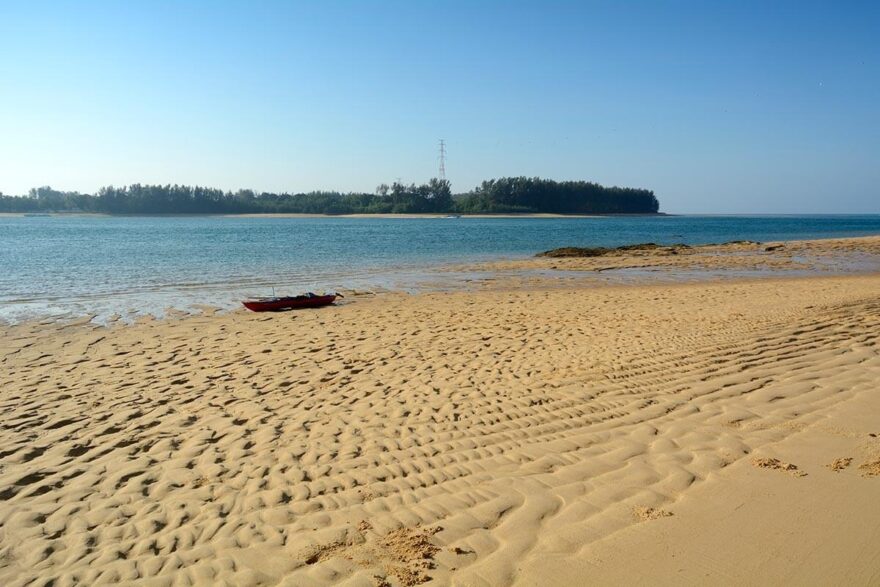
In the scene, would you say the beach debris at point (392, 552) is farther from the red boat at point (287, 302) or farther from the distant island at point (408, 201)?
the distant island at point (408, 201)

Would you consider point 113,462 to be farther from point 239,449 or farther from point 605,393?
point 605,393

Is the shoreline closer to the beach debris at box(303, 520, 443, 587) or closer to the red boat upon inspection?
the red boat

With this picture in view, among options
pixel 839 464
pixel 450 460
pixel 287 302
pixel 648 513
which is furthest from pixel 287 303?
pixel 839 464

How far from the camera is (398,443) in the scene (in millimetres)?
5379

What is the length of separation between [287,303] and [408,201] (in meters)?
125

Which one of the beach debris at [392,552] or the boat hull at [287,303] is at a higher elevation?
the boat hull at [287,303]

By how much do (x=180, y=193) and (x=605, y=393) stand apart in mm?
146773

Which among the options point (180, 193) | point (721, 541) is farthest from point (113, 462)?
point (180, 193)

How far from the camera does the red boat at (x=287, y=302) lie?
546 inches

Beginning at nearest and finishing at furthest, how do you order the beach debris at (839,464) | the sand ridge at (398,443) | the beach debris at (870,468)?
the sand ridge at (398,443), the beach debris at (870,468), the beach debris at (839,464)

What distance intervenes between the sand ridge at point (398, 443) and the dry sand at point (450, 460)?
0.08ft

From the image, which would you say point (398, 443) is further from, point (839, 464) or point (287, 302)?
point (287, 302)

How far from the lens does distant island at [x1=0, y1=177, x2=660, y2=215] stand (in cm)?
13312

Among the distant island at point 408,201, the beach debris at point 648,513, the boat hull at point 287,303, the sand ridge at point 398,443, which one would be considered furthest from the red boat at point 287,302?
the distant island at point 408,201
